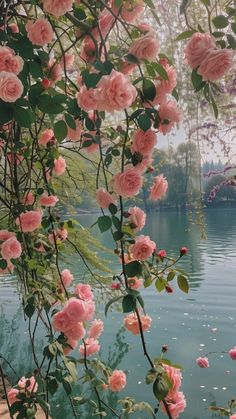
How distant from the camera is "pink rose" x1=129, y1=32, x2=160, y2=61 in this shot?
0.98m

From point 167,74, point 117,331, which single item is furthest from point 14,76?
point 117,331

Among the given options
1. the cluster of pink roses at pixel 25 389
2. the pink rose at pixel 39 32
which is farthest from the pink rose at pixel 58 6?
the cluster of pink roses at pixel 25 389

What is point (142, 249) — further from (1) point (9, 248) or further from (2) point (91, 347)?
(2) point (91, 347)

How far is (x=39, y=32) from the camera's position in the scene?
40.6 inches

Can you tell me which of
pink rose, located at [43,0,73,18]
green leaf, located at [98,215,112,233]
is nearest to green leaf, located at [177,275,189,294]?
green leaf, located at [98,215,112,233]

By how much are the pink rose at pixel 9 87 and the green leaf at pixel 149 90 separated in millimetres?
288

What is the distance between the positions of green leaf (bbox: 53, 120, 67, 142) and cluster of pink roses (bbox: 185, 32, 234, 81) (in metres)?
0.32

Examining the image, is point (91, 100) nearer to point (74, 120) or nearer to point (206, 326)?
point (74, 120)

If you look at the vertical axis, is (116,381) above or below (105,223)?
below

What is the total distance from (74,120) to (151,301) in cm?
837

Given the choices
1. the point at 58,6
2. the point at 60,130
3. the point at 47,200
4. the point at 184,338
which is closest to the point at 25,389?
the point at 47,200

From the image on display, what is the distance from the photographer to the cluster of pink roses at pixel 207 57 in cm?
92

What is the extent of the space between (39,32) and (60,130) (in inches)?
8.5

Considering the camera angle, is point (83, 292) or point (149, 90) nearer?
point (149, 90)
